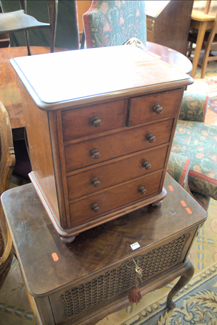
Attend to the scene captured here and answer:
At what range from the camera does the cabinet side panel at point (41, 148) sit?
0.59 metres

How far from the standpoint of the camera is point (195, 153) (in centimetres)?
151

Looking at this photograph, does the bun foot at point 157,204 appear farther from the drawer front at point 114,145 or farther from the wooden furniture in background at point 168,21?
the wooden furniture in background at point 168,21

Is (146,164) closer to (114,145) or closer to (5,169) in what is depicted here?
(114,145)

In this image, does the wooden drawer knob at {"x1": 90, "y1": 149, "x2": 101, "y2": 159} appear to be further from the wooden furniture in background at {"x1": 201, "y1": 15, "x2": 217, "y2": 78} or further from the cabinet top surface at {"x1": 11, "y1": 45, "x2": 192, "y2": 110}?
the wooden furniture in background at {"x1": 201, "y1": 15, "x2": 217, "y2": 78}

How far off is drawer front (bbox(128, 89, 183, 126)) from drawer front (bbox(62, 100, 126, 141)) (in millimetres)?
30

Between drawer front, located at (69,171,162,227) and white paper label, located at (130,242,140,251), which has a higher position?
drawer front, located at (69,171,162,227)

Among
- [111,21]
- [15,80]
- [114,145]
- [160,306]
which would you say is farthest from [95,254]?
[111,21]

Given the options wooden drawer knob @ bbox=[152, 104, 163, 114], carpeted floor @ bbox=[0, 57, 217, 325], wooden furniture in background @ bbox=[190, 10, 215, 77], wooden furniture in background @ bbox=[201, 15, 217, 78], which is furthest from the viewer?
wooden furniture in background @ bbox=[201, 15, 217, 78]

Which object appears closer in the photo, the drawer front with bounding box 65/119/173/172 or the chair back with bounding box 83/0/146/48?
the drawer front with bounding box 65/119/173/172

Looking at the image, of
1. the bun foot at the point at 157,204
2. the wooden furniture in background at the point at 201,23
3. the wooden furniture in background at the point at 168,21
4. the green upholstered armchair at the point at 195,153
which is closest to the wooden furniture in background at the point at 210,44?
the wooden furniture in background at the point at 201,23

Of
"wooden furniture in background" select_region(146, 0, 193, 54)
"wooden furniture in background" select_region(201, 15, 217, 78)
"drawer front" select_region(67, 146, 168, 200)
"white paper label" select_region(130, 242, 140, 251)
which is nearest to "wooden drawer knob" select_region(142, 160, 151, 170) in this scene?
"drawer front" select_region(67, 146, 168, 200)

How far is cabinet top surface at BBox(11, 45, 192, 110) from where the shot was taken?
0.52 meters

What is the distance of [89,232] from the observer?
2.61 feet

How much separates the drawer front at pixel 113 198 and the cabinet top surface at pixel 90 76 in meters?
0.29
